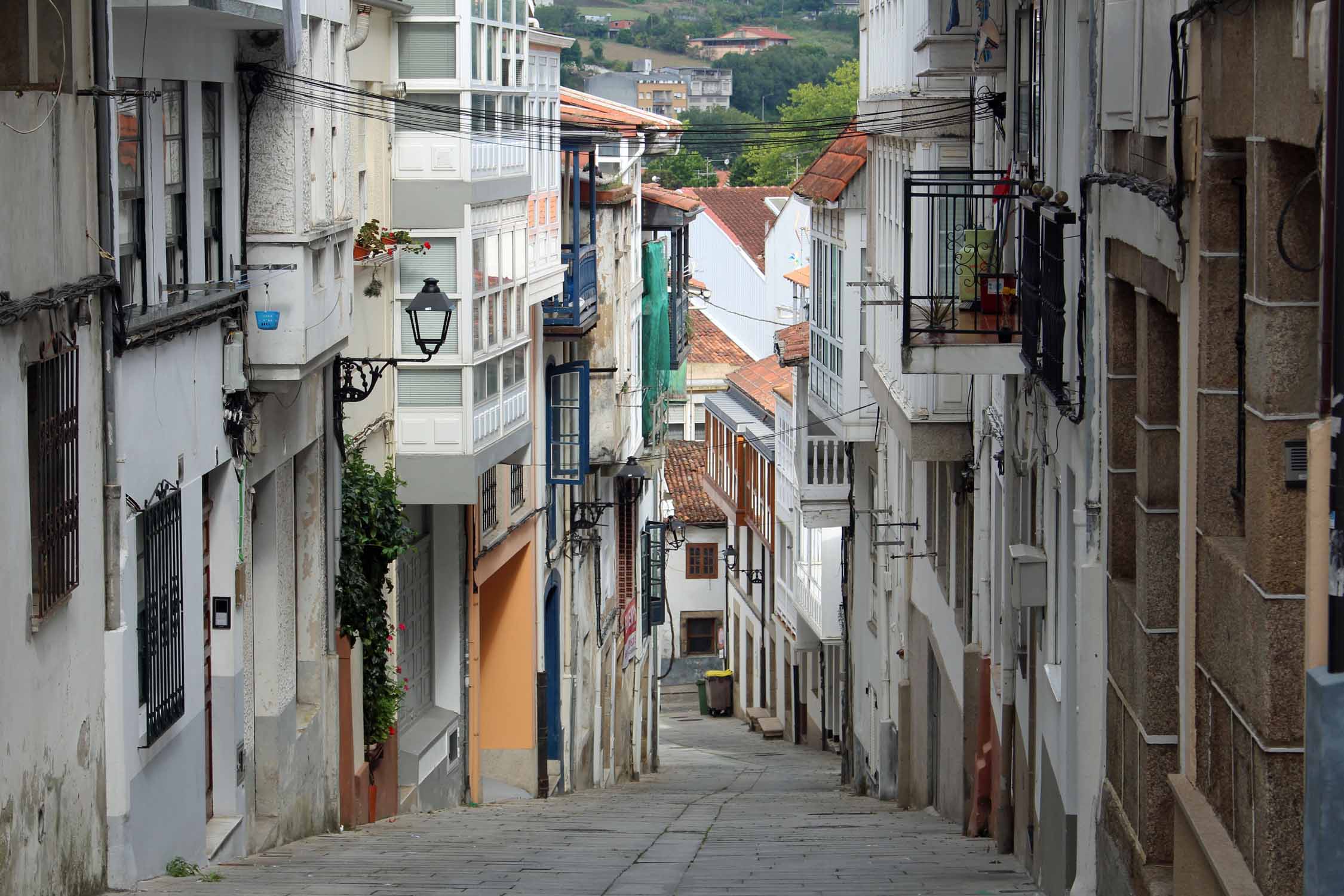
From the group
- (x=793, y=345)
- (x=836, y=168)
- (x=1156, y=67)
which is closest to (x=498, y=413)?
(x=836, y=168)

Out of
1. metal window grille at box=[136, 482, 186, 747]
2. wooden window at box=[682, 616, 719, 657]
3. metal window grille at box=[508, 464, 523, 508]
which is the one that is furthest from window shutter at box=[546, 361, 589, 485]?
wooden window at box=[682, 616, 719, 657]

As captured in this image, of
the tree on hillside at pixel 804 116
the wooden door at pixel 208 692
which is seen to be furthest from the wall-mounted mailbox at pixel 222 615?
the tree on hillside at pixel 804 116

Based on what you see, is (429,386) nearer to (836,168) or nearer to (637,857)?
(637,857)

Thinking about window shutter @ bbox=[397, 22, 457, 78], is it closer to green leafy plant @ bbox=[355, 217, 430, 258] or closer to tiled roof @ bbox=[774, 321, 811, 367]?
green leafy plant @ bbox=[355, 217, 430, 258]

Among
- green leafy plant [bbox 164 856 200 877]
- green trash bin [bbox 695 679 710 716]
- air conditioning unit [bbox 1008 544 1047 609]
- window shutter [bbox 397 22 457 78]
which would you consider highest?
window shutter [bbox 397 22 457 78]

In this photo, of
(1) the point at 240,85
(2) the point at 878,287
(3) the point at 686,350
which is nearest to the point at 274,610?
(1) the point at 240,85

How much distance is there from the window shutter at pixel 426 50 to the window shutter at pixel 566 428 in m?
8.44

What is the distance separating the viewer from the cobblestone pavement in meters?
11.1

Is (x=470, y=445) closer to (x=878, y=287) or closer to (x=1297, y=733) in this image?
(x=878, y=287)

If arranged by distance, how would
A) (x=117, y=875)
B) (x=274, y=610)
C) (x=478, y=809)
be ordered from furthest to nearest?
(x=478, y=809) → (x=274, y=610) → (x=117, y=875)

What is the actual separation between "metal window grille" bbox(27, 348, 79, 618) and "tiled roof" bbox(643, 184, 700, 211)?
28481 millimetres

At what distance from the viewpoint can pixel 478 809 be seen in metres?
A: 21.1

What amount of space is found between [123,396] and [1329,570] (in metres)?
7.19

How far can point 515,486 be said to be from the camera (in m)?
24.8
